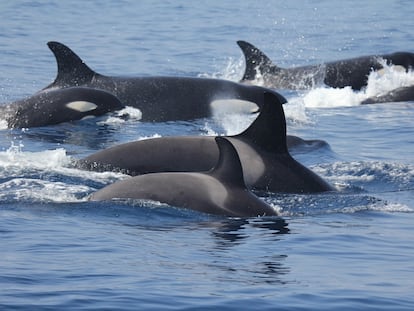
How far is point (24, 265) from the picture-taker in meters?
9.85

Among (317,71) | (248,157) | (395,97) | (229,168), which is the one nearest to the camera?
(229,168)

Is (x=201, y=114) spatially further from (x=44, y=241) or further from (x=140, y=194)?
(x=44, y=241)

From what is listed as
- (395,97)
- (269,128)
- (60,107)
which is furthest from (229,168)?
(395,97)

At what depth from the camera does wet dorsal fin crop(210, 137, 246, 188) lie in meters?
11.4

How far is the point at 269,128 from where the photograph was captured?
12719mm

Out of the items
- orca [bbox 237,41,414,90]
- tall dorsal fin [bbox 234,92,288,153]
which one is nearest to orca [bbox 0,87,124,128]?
tall dorsal fin [bbox 234,92,288,153]

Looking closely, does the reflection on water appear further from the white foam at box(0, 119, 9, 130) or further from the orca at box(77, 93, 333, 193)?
the white foam at box(0, 119, 9, 130)

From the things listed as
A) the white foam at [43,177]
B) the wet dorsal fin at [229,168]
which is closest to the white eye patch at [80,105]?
the white foam at [43,177]

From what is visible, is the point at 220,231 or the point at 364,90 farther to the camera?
the point at 364,90

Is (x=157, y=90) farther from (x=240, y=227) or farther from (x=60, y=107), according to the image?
(x=240, y=227)

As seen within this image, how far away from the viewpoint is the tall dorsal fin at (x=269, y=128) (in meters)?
12.5

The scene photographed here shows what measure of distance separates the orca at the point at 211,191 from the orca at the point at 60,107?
7035 mm

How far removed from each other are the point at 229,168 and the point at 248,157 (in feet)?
5.04

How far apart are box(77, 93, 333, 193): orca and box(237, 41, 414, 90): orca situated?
1110 centimetres
